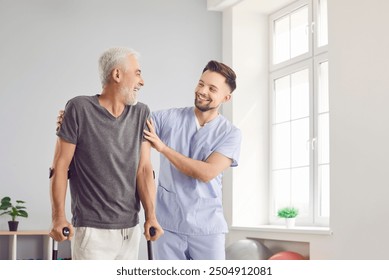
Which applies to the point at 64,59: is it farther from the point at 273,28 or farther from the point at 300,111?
the point at 300,111

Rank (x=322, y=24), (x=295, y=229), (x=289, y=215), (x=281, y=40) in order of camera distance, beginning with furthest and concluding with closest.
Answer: (x=281, y=40) → (x=322, y=24) → (x=289, y=215) → (x=295, y=229)

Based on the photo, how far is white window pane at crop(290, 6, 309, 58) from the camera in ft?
18.4

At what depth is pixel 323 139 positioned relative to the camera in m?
5.24

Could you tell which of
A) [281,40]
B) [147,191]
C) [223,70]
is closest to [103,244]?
[147,191]

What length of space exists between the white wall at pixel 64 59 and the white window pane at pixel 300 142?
923mm

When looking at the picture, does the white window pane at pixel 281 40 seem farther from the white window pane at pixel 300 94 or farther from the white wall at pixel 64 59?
the white wall at pixel 64 59

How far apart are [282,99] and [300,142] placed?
485mm

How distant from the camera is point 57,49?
221 inches

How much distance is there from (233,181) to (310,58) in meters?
1.18

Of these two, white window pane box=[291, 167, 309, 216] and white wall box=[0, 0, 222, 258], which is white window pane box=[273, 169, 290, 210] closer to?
white window pane box=[291, 167, 309, 216]

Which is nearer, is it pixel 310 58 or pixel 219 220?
pixel 219 220

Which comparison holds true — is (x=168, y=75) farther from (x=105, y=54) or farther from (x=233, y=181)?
(x=105, y=54)

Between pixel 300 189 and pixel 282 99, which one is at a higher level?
pixel 282 99
